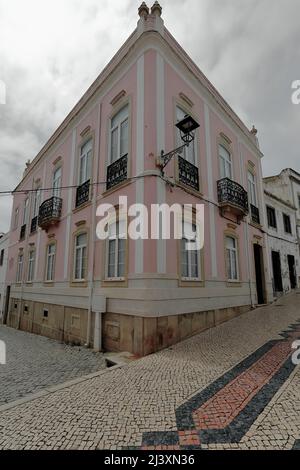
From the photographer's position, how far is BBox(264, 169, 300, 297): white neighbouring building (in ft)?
44.8

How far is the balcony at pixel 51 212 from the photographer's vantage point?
10.6 metres

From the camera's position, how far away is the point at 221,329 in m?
7.17

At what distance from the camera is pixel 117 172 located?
7715mm

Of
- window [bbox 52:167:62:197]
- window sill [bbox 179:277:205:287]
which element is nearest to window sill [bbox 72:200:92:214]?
window [bbox 52:167:62:197]

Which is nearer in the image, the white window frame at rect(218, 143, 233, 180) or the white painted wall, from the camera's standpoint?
the white window frame at rect(218, 143, 233, 180)

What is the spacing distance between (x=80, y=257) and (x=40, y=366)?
384 cm

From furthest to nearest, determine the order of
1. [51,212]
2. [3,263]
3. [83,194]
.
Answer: [3,263], [51,212], [83,194]

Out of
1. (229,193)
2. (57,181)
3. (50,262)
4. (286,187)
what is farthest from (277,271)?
(57,181)

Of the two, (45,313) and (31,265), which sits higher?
(31,265)

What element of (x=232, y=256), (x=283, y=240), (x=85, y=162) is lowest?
(x=232, y=256)

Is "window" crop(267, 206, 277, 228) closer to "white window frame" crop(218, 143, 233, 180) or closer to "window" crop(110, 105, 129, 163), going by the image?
"white window frame" crop(218, 143, 233, 180)

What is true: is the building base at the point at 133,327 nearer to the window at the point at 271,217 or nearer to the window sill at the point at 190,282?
the window sill at the point at 190,282

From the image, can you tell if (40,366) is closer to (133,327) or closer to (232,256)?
(133,327)

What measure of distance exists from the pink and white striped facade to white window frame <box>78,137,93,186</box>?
0.13 m
